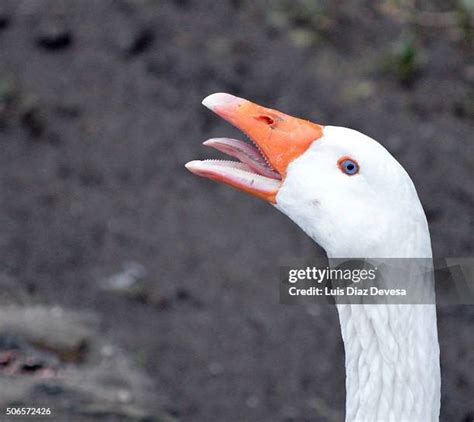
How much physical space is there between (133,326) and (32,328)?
50 centimetres

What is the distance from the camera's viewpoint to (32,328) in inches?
183

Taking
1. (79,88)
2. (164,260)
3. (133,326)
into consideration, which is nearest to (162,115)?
(79,88)

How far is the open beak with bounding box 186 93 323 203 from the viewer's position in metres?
2.92

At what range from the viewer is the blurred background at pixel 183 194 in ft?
15.2

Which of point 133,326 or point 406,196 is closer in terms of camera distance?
point 406,196

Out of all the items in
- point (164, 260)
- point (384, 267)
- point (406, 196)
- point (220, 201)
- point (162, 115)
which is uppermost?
point (162, 115)

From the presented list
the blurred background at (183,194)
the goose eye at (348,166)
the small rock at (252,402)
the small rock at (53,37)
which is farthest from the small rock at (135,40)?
the goose eye at (348,166)

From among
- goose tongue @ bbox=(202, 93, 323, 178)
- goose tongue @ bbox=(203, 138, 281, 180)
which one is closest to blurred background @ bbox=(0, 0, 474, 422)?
goose tongue @ bbox=(203, 138, 281, 180)

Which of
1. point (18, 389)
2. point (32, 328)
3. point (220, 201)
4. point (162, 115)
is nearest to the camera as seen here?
point (18, 389)

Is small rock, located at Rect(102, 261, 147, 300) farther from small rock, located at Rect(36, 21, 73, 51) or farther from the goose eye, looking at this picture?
the goose eye

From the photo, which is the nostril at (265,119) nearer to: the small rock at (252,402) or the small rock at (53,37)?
the small rock at (252,402)

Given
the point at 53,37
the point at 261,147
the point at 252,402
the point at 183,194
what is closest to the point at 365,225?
the point at 261,147

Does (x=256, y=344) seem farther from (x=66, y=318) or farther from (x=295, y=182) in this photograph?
(x=295, y=182)

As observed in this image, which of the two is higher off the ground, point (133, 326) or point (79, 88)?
point (79, 88)
